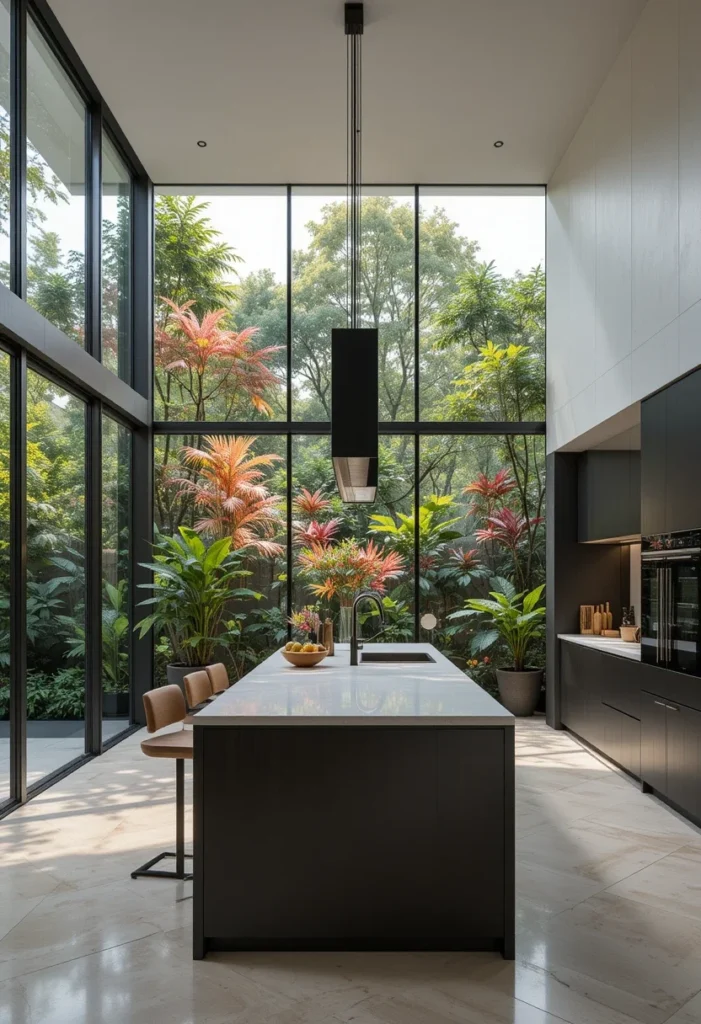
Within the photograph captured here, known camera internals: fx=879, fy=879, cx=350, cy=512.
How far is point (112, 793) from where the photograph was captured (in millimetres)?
5191

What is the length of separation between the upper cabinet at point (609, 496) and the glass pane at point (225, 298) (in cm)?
278

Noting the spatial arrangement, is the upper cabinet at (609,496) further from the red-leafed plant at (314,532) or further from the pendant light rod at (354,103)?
the pendant light rod at (354,103)

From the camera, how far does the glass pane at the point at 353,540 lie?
25.2ft

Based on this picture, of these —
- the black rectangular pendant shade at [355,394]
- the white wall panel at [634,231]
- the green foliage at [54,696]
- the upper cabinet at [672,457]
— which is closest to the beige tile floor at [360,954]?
the green foliage at [54,696]

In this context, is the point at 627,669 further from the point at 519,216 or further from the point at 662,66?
the point at 519,216

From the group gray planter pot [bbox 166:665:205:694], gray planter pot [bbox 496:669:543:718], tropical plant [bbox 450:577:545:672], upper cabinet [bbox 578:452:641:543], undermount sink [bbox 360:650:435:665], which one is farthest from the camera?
gray planter pot [bbox 496:669:543:718]

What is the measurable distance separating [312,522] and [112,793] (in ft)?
10.7

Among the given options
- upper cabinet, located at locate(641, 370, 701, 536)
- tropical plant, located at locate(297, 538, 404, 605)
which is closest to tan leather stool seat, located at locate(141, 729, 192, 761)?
upper cabinet, located at locate(641, 370, 701, 536)

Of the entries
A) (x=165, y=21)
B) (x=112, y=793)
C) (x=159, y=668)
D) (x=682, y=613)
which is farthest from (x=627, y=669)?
(x=165, y=21)

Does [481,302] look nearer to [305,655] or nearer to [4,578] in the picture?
[305,655]

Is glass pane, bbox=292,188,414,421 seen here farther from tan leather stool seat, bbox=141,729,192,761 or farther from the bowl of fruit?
tan leather stool seat, bbox=141,729,192,761

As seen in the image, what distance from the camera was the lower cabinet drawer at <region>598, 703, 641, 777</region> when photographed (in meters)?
5.29

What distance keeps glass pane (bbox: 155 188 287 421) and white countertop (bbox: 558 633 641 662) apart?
3211mm

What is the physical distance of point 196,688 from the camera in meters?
4.09
